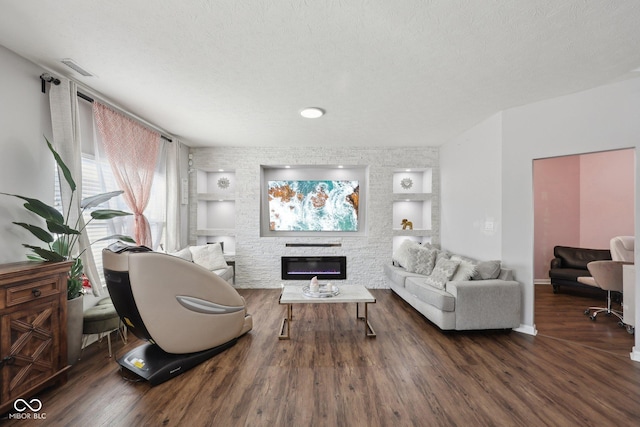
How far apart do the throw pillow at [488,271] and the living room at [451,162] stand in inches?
8.4

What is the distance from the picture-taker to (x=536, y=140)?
10.8 ft

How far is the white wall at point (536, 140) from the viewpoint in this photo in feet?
9.12

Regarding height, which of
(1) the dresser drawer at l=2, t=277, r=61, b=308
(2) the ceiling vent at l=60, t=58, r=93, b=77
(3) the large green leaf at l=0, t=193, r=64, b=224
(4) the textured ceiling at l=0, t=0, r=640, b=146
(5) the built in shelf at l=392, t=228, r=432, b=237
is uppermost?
(2) the ceiling vent at l=60, t=58, r=93, b=77

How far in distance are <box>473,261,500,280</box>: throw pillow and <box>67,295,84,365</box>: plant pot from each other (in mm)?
4130

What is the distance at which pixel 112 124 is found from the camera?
10.7 feet

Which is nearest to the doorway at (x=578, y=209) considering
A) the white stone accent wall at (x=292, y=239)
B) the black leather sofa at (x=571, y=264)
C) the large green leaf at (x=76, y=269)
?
the black leather sofa at (x=571, y=264)

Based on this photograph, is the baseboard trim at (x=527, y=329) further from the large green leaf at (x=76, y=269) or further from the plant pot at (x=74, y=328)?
the large green leaf at (x=76, y=269)

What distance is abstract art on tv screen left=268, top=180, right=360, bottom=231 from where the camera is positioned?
5445mm

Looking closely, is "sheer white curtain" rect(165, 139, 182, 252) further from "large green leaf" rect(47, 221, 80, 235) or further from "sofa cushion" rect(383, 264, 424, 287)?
"sofa cushion" rect(383, 264, 424, 287)

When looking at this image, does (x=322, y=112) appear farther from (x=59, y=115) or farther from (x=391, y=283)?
(x=391, y=283)

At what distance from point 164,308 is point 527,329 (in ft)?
12.8

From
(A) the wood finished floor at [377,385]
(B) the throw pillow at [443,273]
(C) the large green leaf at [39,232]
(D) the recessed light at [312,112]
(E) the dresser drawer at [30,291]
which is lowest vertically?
(A) the wood finished floor at [377,385]

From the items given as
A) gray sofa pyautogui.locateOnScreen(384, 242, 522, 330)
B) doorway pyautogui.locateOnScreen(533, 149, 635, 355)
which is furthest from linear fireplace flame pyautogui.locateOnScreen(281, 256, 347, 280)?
doorway pyautogui.locateOnScreen(533, 149, 635, 355)

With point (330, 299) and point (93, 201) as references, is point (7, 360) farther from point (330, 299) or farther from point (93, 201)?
point (330, 299)
